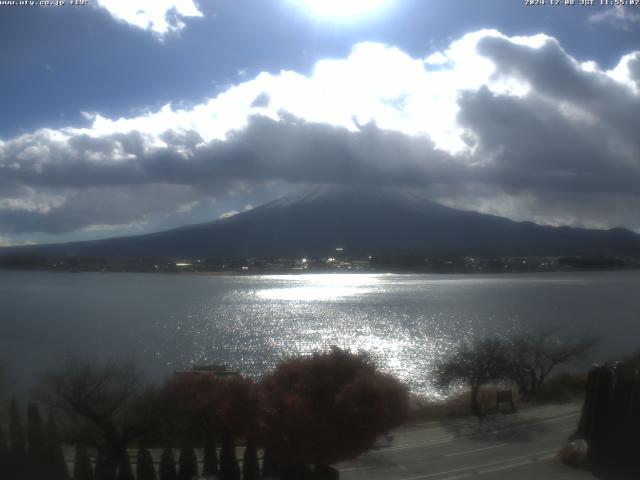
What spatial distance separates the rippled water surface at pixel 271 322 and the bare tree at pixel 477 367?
5.82 feet

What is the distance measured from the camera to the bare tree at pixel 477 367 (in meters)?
17.8

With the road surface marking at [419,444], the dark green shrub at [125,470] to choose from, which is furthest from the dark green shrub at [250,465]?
the road surface marking at [419,444]

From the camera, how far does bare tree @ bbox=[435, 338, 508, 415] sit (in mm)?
17750

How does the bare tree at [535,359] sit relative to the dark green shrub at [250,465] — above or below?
below

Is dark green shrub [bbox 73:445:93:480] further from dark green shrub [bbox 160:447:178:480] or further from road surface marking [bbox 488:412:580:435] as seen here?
road surface marking [bbox 488:412:580:435]

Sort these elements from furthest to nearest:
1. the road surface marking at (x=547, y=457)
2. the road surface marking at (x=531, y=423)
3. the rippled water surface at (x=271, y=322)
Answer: the rippled water surface at (x=271, y=322) → the road surface marking at (x=531, y=423) → the road surface marking at (x=547, y=457)

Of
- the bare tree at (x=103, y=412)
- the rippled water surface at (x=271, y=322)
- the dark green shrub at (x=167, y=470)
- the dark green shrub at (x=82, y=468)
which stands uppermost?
the bare tree at (x=103, y=412)

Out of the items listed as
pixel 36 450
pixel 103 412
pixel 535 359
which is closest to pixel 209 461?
pixel 103 412

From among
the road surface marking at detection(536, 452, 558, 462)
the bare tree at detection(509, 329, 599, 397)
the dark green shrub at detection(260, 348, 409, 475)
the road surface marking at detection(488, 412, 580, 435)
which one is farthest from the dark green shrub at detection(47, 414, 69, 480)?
the bare tree at detection(509, 329, 599, 397)

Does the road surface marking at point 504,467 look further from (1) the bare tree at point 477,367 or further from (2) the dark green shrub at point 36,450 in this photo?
(1) the bare tree at point 477,367

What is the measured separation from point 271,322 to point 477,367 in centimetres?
2174

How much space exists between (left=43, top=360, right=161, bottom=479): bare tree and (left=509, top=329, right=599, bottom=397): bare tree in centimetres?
1167

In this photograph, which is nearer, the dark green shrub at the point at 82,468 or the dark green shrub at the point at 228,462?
the dark green shrub at the point at 82,468

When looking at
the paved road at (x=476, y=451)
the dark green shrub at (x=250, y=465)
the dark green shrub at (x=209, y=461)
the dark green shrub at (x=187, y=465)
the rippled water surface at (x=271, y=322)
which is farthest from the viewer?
the rippled water surface at (x=271, y=322)
